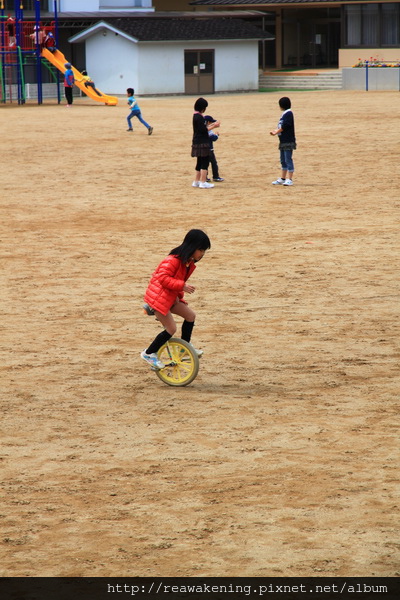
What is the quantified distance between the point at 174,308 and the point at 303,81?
152ft

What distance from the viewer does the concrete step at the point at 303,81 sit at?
170 ft

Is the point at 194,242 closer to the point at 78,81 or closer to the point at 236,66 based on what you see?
the point at 78,81

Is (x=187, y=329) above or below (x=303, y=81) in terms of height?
below

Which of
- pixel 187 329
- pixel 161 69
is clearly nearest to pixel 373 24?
pixel 161 69

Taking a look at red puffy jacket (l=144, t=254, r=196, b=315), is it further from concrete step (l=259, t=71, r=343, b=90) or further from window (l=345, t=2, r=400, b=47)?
window (l=345, t=2, r=400, b=47)

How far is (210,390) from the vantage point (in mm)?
8297

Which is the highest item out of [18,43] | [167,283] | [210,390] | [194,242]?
[18,43]

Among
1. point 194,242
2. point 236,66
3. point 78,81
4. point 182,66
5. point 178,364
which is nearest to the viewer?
point 194,242

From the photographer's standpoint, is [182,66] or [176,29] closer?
[176,29]

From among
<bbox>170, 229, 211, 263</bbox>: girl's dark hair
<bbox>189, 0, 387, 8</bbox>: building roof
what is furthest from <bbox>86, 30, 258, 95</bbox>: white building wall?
<bbox>170, 229, 211, 263</bbox>: girl's dark hair

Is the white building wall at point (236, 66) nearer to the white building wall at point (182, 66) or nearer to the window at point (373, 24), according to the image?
the white building wall at point (182, 66)

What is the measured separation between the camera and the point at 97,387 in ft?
27.3

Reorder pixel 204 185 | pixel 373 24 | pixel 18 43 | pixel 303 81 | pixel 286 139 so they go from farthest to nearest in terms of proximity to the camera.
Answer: pixel 373 24, pixel 303 81, pixel 18 43, pixel 204 185, pixel 286 139

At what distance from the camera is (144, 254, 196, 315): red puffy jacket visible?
8031mm
